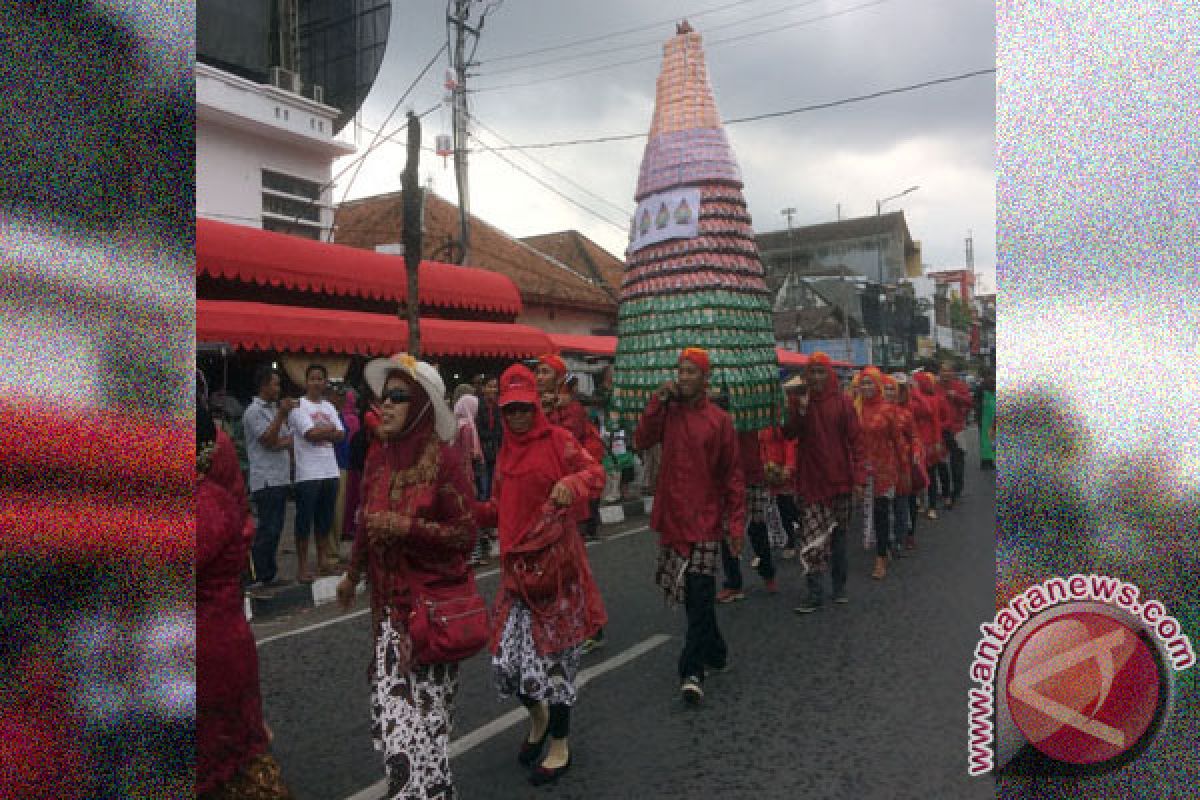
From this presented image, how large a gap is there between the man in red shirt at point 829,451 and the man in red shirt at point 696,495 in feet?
6.47

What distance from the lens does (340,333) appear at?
38.1ft

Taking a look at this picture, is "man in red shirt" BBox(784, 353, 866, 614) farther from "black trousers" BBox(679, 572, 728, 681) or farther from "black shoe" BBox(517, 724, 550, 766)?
"black shoe" BBox(517, 724, 550, 766)

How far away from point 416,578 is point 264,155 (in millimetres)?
16247

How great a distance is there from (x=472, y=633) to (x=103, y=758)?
2.18 meters

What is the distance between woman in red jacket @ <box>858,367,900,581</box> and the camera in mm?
7547

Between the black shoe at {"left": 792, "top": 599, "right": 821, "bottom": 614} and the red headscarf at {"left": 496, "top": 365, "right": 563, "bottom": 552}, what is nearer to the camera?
the red headscarf at {"left": 496, "top": 365, "right": 563, "bottom": 552}

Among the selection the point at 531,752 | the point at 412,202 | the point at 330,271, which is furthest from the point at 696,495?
the point at 330,271

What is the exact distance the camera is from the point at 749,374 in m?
5.85

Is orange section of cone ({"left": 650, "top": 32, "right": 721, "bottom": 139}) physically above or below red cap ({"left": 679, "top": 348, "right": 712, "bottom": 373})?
above

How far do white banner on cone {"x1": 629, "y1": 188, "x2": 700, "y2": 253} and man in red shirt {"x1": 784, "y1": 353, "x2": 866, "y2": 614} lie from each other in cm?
153

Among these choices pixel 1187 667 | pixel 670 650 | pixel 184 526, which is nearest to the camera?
pixel 184 526

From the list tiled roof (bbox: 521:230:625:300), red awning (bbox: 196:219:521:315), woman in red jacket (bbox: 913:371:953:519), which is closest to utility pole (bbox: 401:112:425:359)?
red awning (bbox: 196:219:521:315)

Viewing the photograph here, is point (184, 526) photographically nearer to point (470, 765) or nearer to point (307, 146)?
point (470, 765)

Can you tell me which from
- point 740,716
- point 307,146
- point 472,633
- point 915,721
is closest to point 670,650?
point 740,716
